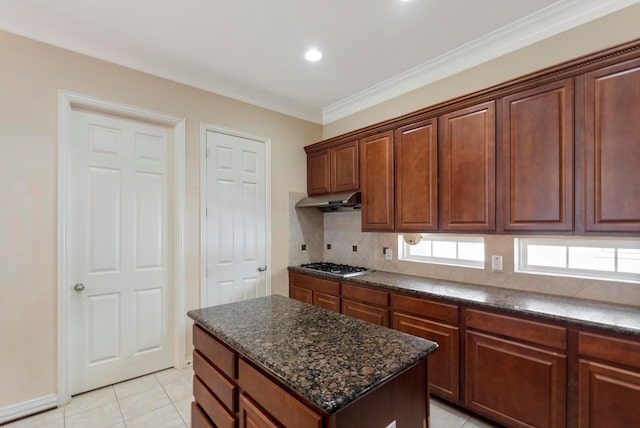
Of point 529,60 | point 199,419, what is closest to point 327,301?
point 199,419

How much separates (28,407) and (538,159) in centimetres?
415

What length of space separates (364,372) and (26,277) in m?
2.64

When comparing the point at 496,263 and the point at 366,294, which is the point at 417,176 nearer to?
the point at 496,263

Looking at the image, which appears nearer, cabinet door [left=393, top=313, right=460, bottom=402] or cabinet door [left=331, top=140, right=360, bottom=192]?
cabinet door [left=393, top=313, right=460, bottom=402]

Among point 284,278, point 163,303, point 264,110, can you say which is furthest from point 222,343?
point 264,110

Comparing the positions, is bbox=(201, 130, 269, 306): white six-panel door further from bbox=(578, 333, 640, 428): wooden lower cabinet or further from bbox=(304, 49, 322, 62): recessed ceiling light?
bbox=(578, 333, 640, 428): wooden lower cabinet

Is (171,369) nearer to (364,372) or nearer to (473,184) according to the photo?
(364,372)

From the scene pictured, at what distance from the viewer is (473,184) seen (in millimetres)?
2410

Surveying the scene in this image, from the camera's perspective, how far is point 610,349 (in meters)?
1.61

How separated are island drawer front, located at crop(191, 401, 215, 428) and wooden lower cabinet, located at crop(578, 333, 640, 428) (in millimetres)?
2097

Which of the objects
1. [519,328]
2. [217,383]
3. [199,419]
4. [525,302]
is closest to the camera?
[217,383]

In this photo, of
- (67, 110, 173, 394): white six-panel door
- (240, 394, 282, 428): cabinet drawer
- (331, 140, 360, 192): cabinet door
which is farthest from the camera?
(331, 140, 360, 192): cabinet door

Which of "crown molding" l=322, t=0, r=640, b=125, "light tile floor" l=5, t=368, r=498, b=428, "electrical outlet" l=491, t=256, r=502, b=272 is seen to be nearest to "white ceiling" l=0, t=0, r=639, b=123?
"crown molding" l=322, t=0, r=640, b=125

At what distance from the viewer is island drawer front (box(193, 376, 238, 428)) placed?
1409 mm
